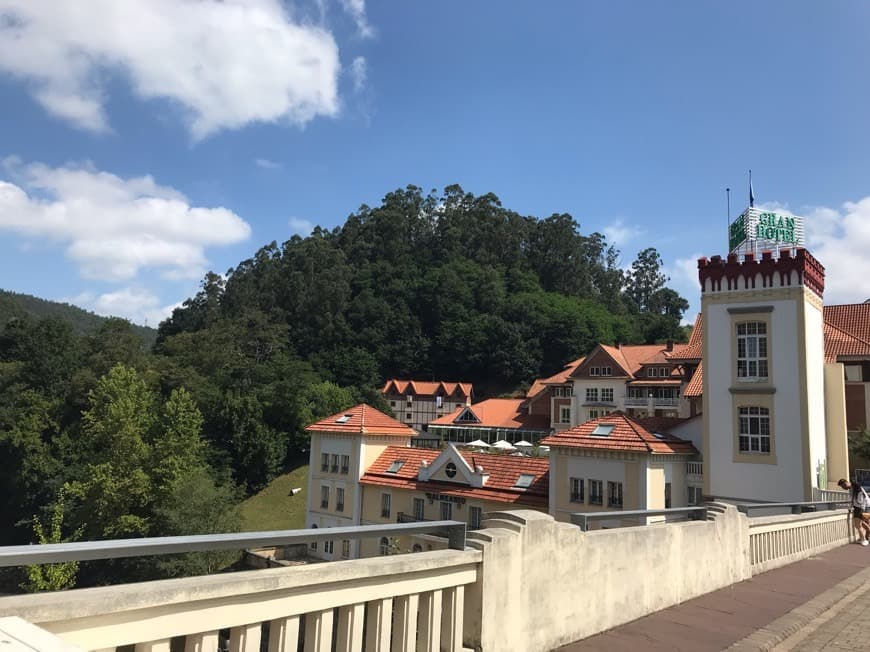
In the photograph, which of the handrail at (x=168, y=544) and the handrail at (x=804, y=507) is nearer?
the handrail at (x=168, y=544)

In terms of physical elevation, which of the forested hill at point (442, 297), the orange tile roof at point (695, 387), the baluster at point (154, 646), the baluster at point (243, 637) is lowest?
the baluster at point (243, 637)

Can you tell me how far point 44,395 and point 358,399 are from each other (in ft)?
104

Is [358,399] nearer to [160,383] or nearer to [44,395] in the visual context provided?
[160,383]

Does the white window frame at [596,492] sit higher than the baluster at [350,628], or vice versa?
the baluster at [350,628]

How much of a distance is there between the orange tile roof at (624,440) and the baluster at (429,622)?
21.8 metres

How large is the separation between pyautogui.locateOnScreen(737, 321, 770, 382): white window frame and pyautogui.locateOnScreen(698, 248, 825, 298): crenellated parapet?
60.9 inches

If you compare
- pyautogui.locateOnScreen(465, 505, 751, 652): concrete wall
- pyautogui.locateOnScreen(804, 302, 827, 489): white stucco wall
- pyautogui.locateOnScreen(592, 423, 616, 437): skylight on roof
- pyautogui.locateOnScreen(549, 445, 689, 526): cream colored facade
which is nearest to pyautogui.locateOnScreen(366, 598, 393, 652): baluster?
pyautogui.locateOnScreen(465, 505, 751, 652): concrete wall

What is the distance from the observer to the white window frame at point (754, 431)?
2321cm

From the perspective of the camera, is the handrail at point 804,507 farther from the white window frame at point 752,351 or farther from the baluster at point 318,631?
the baluster at point 318,631

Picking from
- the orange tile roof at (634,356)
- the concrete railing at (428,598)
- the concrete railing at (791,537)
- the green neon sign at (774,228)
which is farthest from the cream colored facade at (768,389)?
the orange tile roof at (634,356)

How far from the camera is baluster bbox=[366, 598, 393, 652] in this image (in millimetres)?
3744

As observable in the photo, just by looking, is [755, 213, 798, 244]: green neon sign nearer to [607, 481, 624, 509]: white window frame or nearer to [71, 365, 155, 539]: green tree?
[607, 481, 624, 509]: white window frame

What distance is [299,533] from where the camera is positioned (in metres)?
3.34

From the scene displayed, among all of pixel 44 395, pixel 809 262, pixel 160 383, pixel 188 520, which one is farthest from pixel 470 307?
pixel 809 262
